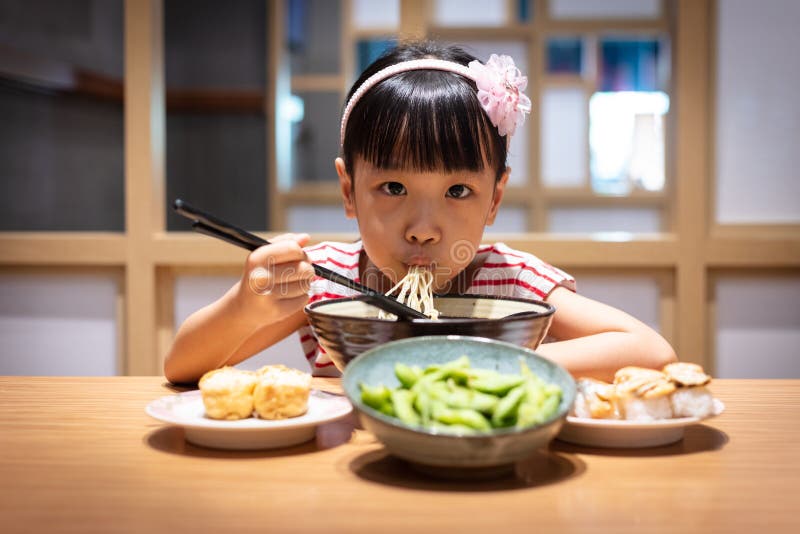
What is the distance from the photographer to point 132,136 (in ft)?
7.83

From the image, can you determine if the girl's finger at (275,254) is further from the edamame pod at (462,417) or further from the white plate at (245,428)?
the edamame pod at (462,417)

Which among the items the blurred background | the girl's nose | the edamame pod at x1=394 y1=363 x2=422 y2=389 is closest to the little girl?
the girl's nose

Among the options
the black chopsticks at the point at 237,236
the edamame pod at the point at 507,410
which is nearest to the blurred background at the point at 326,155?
the black chopsticks at the point at 237,236

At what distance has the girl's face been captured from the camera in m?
1.21

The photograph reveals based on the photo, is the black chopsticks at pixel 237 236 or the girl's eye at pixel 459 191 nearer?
the black chopsticks at pixel 237 236

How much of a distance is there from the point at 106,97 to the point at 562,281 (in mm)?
4463

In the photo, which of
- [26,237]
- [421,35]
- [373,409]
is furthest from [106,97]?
[373,409]

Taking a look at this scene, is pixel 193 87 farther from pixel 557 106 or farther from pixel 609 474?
pixel 609 474

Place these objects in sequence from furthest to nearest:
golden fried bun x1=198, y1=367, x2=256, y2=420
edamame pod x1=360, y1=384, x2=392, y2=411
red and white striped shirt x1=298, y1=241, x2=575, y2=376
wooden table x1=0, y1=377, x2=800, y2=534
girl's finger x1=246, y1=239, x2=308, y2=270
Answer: red and white striped shirt x1=298, y1=241, x2=575, y2=376, girl's finger x1=246, y1=239, x2=308, y2=270, golden fried bun x1=198, y1=367, x2=256, y2=420, edamame pod x1=360, y1=384, x2=392, y2=411, wooden table x1=0, y1=377, x2=800, y2=534

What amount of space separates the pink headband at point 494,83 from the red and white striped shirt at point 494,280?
298 mm

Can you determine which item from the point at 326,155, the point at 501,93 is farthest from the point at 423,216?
the point at 326,155

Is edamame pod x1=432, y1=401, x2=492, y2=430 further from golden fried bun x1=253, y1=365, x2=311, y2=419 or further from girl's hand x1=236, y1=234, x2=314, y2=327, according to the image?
girl's hand x1=236, y1=234, x2=314, y2=327

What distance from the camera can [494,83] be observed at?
126cm

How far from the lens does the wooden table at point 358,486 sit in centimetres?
60
